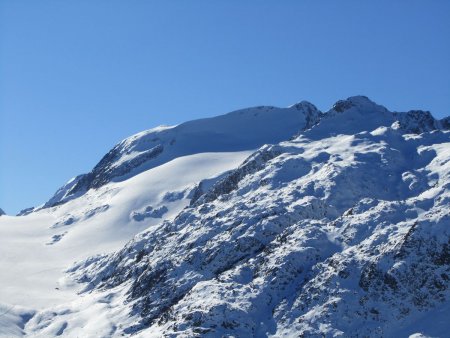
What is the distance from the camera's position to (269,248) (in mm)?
77562

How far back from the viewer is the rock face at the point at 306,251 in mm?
65500

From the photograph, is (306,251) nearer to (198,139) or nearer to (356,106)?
(356,106)

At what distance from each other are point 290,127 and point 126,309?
3769 inches

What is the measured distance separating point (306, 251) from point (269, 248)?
17.5 ft

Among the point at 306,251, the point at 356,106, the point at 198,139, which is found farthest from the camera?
the point at 198,139

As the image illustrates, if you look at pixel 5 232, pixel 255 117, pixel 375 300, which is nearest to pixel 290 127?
pixel 255 117

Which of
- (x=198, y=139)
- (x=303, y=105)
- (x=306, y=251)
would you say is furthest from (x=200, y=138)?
(x=306, y=251)

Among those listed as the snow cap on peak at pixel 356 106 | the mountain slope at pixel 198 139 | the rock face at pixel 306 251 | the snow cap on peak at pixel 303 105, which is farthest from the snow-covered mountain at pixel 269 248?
the snow cap on peak at pixel 303 105

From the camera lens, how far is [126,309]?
8181 centimetres

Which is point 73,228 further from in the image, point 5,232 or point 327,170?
point 327,170

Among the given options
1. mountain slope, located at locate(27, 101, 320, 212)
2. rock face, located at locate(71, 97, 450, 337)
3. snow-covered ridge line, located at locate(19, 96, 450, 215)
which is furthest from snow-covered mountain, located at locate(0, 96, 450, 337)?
snow-covered ridge line, located at locate(19, 96, 450, 215)

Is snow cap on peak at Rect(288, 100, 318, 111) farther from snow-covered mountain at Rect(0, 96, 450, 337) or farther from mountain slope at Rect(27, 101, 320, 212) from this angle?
snow-covered mountain at Rect(0, 96, 450, 337)

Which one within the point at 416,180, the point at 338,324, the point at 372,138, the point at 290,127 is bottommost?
the point at 338,324

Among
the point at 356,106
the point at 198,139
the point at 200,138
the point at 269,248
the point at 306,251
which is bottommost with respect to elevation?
the point at 306,251
